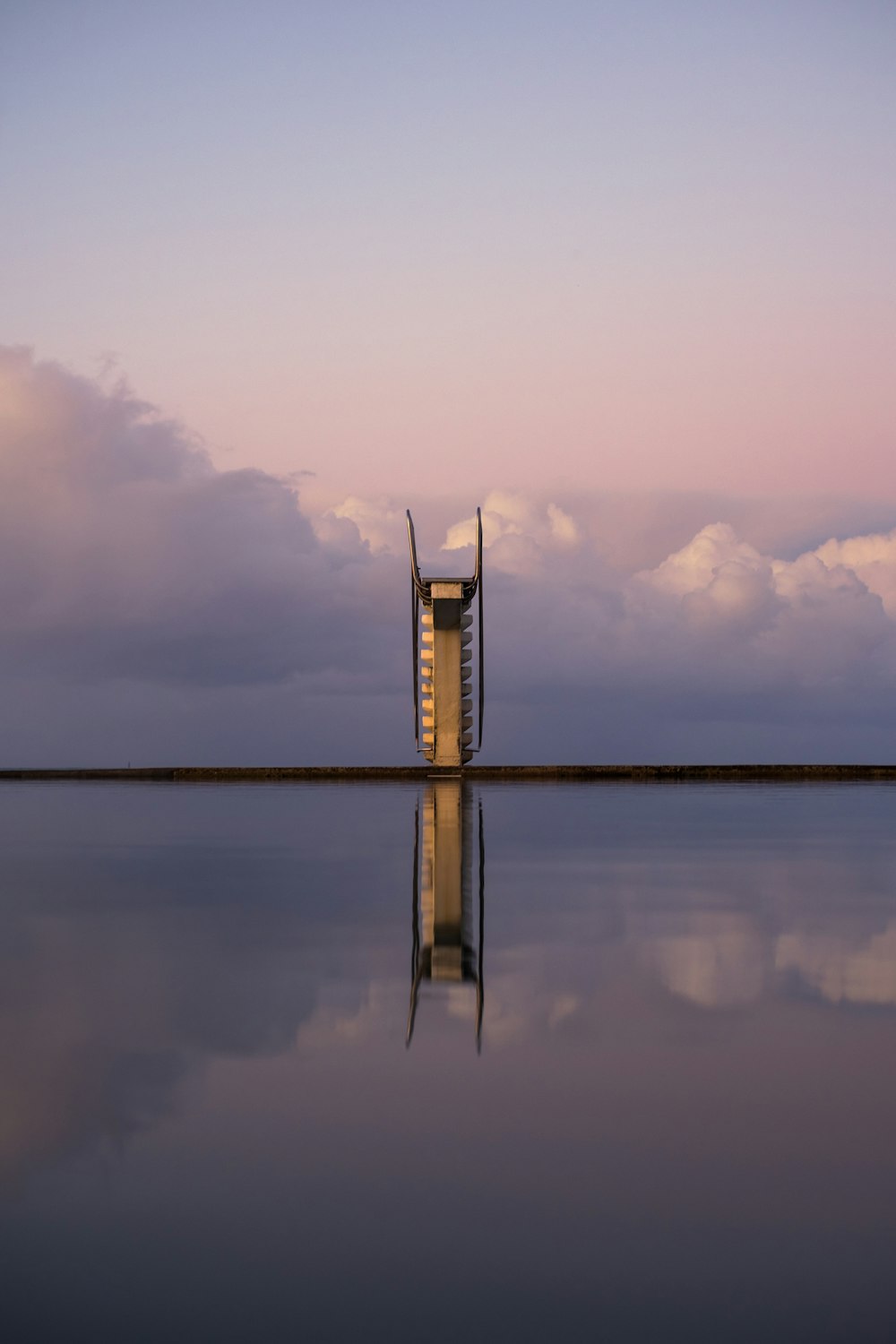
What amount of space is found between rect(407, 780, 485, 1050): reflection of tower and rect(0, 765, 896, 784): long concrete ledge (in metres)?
28.7

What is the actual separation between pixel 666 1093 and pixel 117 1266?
2.36 m

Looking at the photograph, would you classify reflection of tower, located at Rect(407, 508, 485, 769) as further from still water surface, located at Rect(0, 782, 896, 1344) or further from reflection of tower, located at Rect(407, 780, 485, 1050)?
still water surface, located at Rect(0, 782, 896, 1344)

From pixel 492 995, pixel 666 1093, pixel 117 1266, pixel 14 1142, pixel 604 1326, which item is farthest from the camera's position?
pixel 492 995

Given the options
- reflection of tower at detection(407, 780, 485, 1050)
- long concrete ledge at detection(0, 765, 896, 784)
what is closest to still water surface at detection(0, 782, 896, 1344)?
reflection of tower at detection(407, 780, 485, 1050)

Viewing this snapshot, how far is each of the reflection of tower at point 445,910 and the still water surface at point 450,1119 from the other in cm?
6

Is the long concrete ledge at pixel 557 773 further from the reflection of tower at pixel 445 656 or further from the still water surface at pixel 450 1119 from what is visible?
the still water surface at pixel 450 1119

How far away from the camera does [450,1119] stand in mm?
4352

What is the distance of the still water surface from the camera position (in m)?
2.98

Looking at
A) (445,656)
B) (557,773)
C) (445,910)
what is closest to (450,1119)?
(445,910)

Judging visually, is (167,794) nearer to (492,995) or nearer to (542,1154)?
(492,995)

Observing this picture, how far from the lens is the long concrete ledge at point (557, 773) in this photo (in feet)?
164

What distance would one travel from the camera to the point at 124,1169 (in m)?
3.87

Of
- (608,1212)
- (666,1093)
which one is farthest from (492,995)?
(608,1212)

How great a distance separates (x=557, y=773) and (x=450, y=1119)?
150ft
